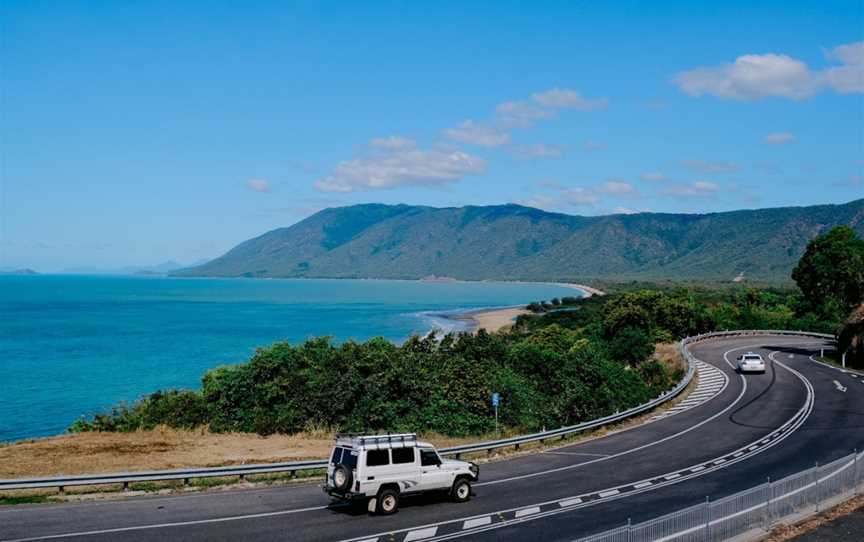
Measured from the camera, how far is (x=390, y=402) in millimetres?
38219

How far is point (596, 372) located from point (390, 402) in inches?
566

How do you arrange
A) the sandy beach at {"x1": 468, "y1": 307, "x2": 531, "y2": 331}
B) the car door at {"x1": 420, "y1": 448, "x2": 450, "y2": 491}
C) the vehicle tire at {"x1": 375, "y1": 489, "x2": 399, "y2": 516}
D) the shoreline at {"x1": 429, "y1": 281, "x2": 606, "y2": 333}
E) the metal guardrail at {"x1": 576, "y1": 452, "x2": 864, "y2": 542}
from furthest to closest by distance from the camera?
the shoreline at {"x1": 429, "y1": 281, "x2": 606, "y2": 333} → the sandy beach at {"x1": 468, "y1": 307, "x2": 531, "y2": 331} → the car door at {"x1": 420, "y1": 448, "x2": 450, "y2": 491} → the vehicle tire at {"x1": 375, "y1": 489, "x2": 399, "y2": 516} → the metal guardrail at {"x1": 576, "y1": 452, "x2": 864, "y2": 542}

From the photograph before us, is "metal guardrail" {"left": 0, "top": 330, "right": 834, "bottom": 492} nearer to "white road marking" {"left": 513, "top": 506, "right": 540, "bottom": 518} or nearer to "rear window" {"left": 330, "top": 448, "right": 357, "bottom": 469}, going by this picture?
"white road marking" {"left": 513, "top": 506, "right": 540, "bottom": 518}

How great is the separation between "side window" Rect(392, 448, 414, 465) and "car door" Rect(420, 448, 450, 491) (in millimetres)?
379

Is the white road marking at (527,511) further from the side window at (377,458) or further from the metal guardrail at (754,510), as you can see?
the metal guardrail at (754,510)

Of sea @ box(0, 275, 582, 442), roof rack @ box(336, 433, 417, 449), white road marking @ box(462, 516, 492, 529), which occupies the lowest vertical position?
sea @ box(0, 275, 582, 442)

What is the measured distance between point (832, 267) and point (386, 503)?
79.3 m

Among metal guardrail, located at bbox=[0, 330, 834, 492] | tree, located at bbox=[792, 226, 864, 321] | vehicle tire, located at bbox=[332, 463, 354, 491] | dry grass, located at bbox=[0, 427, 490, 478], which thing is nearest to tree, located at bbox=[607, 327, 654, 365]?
tree, located at bbox=[792, 226, 864, 321]

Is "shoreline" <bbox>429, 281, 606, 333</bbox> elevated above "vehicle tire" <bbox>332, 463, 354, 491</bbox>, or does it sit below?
below

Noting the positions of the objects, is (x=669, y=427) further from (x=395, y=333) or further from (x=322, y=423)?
(x=395, y=333)

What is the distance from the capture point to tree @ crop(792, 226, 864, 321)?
81125 mm

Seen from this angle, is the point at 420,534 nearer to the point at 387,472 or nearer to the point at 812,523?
the point at 387,472

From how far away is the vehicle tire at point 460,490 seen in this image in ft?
65.9

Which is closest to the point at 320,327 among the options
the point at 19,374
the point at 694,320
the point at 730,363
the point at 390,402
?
the point at 19,374
